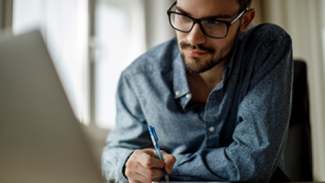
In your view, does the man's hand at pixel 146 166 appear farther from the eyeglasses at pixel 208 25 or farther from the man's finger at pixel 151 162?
the eyeglasses at pixel 208 25

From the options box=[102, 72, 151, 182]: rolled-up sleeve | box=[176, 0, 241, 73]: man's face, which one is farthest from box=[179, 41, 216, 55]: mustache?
box=[102, 72, 151, 182]: rolled-up sleeve

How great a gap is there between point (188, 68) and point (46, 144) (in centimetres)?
80

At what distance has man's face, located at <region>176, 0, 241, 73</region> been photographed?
0.92 m

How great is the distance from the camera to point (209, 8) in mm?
916

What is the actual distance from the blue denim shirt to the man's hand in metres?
0.07

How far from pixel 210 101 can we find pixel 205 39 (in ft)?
0.74

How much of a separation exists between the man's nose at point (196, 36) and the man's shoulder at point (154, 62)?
184 mm

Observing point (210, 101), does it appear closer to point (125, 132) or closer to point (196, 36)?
point (196, 36)

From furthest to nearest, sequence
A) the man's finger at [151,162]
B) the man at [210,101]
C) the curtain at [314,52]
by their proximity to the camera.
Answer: the curtain at [314,52], the man at [210,101], the man's finger at [151,162]

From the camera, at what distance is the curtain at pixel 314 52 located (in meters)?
2.25

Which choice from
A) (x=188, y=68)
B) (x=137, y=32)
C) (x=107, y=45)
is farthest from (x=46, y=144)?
(x=137, y=32)

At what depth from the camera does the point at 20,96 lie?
0.27 meters

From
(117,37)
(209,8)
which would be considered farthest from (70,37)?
(209,8)

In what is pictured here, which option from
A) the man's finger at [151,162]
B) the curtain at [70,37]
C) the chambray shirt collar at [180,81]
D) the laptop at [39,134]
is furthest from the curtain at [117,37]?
the laptop at [39,134]
